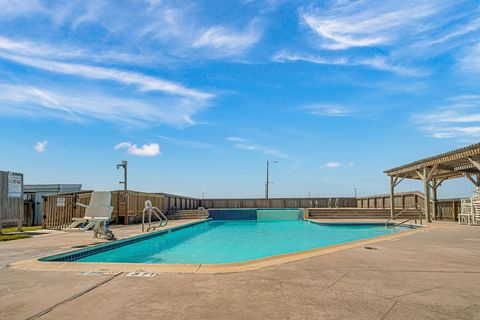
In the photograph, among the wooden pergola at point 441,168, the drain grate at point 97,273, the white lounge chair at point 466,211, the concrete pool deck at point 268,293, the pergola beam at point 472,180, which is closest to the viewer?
the concrete pool deck at point 268,293

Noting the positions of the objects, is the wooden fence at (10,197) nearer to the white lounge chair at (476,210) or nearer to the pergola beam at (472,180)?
the white lounge chair at (476,210)

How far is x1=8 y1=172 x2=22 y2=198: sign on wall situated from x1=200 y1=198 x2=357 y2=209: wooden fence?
63.3 feet

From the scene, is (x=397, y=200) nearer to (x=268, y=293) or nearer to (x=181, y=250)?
(x=181, y=250)

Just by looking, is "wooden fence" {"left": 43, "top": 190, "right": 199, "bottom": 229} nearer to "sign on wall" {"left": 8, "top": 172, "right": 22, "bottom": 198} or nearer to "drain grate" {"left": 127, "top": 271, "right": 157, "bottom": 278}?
"sign on wall" {"left": 8, "top": 172, "right": 22, "bottom": 198}

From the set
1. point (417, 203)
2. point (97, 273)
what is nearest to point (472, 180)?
point (417, 203)

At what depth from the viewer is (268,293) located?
325 cm

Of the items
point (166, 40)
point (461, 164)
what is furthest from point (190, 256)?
point (461, 164)

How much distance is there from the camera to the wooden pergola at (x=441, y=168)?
40.6ft

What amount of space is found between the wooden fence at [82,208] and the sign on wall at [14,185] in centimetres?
135

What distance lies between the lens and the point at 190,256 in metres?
8.55

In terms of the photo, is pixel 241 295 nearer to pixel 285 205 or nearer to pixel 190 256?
pixel 190 256

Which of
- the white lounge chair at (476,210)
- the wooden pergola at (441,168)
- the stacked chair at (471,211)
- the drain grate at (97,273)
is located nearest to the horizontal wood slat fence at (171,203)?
the wooden pergola at (441,168)

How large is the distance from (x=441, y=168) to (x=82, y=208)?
16.7 meters

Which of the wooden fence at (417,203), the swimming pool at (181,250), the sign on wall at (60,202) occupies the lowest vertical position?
the swimming pool at (181,250)
